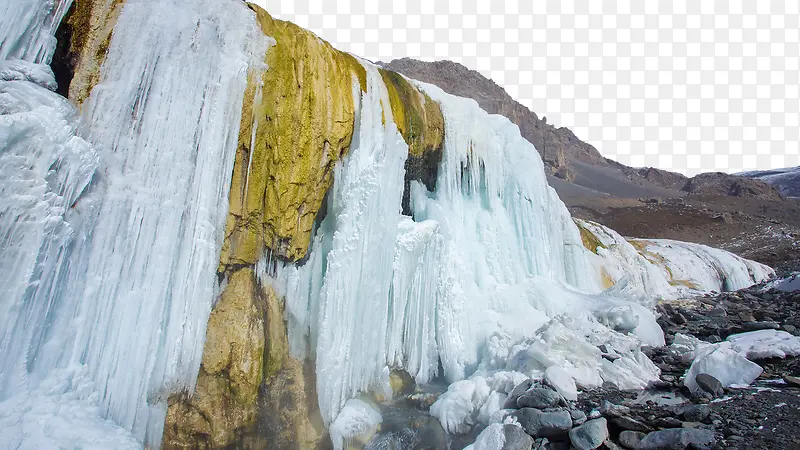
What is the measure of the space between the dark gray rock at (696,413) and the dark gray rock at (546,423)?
3.42ft

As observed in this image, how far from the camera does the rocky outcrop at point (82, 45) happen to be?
441 cm

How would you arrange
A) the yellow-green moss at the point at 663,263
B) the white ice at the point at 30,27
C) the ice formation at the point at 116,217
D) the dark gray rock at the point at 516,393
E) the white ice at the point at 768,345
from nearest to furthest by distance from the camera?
1. the ice formation at the point at 116,217
2. the white ice at the point at 30,27
3. the dark gray rock at the point at 516,393
4. the white ice at the point at 768,345
5. the yellow-green moss at the point at 663,263

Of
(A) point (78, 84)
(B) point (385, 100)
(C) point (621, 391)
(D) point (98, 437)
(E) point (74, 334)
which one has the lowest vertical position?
→ (D) point (98, 437)

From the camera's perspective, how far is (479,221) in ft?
27.5

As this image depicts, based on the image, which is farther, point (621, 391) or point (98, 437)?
point (621, 391)

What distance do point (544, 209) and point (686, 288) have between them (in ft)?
32.1

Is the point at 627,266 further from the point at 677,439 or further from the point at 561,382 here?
the point at 677,439

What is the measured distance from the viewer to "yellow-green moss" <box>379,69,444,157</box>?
723cm

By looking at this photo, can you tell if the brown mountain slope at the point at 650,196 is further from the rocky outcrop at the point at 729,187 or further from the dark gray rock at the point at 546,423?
the dark gray rock at the point at 546,423

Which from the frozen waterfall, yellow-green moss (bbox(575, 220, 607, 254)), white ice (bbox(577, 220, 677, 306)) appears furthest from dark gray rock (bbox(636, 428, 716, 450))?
yellow-green moss (bbox(575, 220, 607, 254))

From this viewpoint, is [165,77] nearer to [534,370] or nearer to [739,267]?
[534,370]

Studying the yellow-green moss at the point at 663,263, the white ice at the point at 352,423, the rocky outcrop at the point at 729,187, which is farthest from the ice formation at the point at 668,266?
the rocky outcrop at the point at 729,187

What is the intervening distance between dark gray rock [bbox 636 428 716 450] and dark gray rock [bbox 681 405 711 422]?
39 cm

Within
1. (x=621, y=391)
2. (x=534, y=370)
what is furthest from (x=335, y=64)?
(x=621, y=391)
